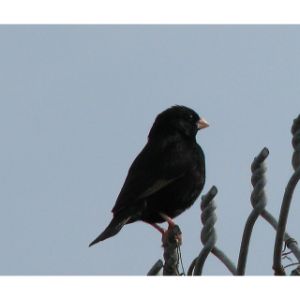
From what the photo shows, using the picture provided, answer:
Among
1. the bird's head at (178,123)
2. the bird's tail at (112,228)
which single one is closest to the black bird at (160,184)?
the bird's tail at (112,228)

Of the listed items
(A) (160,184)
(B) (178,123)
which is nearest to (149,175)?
(A) (160,184)

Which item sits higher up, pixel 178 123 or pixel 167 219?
pixel 178 123

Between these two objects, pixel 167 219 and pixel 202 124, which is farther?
pixel 202 124

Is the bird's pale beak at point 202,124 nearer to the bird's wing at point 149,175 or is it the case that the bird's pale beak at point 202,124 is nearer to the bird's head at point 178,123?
the bird's head at point 178,123

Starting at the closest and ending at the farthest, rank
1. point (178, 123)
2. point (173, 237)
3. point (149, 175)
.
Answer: point (173, 237) < point (149, 175) < point (178, 123)

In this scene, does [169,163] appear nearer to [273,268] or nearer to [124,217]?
[124,217]

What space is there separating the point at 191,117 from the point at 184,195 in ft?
3.90

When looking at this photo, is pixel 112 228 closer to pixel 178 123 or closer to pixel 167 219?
pixel 167 219

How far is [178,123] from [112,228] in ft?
5.50

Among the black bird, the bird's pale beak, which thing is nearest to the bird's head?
the bird's pale beak

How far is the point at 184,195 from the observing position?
724 centimetres

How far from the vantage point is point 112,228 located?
6.69 m

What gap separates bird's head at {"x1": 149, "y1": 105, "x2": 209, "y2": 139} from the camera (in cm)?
797

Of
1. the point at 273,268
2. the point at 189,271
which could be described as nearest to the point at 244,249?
the point at 273,268
